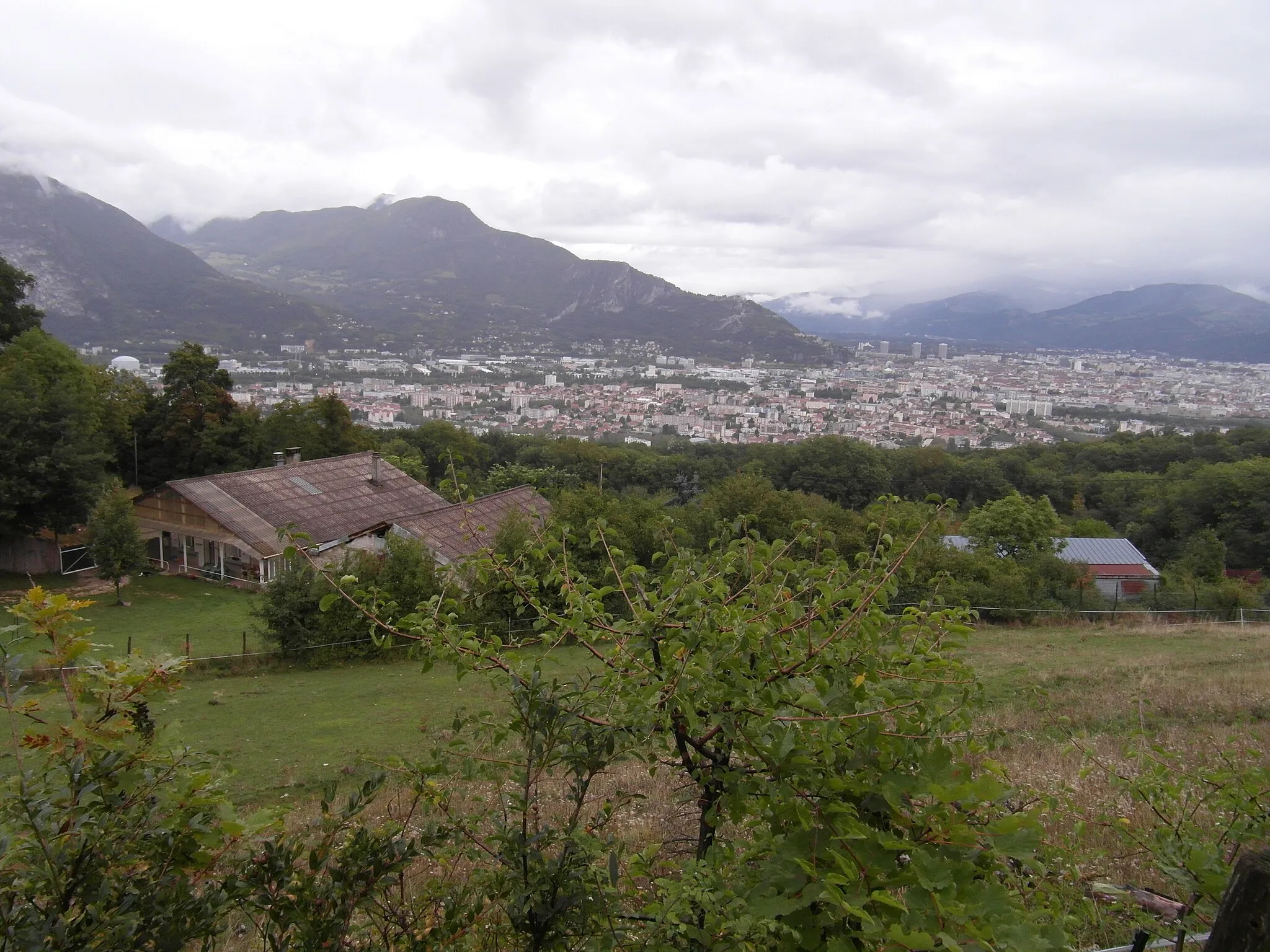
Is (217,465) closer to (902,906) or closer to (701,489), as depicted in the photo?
(701,489)

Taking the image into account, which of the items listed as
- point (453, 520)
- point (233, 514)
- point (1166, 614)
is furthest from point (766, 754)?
point (233, 514)

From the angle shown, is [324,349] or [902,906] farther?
[324,349]

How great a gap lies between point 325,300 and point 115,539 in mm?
164006

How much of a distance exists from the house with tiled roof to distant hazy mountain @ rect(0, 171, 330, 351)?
9244 centimetres

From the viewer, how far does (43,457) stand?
19938 mm

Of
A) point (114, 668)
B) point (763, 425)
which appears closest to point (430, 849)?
point (114, 668)

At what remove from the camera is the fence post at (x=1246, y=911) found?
5.07 ft

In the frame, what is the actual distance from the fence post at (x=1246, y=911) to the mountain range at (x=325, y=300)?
124 meters

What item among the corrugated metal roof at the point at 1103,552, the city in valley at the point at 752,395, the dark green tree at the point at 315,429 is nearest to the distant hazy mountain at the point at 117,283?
the city in valley at the point at 752,395

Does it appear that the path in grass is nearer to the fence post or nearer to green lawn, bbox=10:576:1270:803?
green lawn, bbox=10:576:1270:803

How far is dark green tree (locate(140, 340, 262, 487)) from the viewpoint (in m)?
30.0

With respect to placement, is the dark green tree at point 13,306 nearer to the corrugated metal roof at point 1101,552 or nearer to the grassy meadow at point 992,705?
the grassy meadow at point 992,705

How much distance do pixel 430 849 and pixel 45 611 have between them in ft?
3.92

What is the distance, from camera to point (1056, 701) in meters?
9.60
